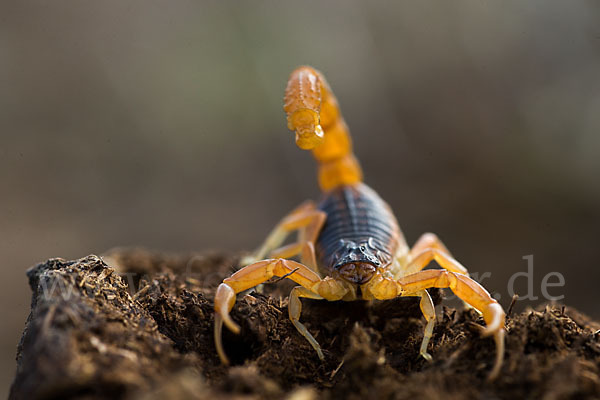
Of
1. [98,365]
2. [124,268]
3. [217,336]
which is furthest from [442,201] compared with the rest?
[98,365]

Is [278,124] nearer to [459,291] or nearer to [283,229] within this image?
[283,229]

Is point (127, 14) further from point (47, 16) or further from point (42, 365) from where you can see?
point (42, 365)

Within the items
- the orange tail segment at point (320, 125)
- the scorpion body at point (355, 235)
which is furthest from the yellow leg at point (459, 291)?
the orange tail segment at point (320, 125)

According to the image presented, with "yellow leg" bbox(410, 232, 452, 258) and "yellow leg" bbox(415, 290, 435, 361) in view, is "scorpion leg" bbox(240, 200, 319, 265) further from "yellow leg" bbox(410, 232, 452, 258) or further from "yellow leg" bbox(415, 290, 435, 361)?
"yellow leg" bbox(415, 290, 435, 361)

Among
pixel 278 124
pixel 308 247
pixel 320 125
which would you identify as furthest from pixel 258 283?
pixel 278 124

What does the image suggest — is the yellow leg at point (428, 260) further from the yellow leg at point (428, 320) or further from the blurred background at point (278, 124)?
the blurred background at point (278, 124)

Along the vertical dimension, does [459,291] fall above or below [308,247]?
below

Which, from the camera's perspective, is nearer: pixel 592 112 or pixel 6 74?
pixel 592 112
